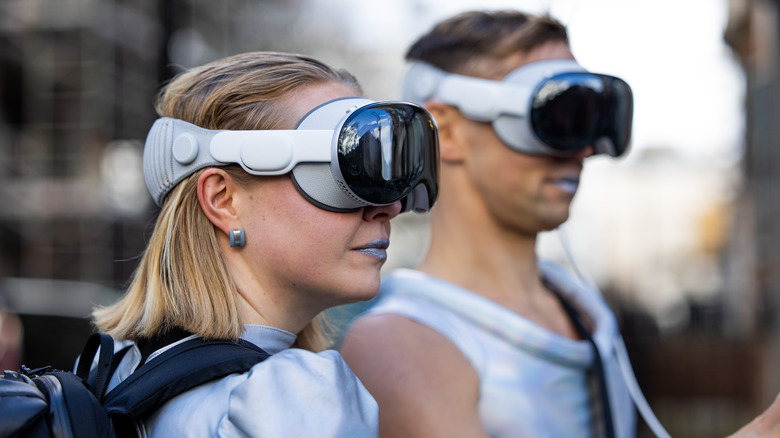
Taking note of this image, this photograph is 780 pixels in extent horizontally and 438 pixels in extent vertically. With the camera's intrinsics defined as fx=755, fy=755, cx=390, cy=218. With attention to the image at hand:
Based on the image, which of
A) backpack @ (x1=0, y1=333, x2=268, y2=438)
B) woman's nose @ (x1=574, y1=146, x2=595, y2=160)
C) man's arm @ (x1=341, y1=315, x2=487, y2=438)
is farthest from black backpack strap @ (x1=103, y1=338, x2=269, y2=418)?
woman's nose @ (x1=574, y1=146, x2=595, y2=160)

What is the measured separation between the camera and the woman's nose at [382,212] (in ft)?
5.34

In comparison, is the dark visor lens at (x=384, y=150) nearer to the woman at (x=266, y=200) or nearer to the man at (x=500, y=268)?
the woman at (x=266, y=200)

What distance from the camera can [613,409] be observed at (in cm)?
223

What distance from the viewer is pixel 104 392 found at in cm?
147

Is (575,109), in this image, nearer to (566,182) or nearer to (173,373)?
(566,182)

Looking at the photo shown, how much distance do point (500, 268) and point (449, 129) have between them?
17.9 inches

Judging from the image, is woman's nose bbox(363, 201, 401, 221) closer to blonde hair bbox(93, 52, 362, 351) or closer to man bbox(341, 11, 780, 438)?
blonde hair bbox(93, 52, 362, 351)

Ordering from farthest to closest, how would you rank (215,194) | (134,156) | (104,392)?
1. (134,156)
2. (215,194)
3. (104,392)

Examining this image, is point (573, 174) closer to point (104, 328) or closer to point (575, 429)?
point (575, 429)

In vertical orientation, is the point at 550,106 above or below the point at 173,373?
above

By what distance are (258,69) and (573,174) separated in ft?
3.40

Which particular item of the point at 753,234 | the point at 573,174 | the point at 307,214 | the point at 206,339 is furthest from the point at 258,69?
the point at 753,234

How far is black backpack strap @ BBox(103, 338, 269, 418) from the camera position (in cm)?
131

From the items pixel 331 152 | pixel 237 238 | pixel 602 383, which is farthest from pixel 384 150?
pixel 602 383
